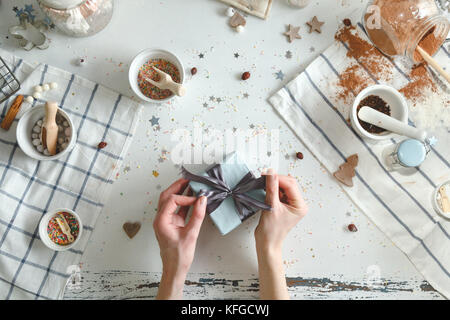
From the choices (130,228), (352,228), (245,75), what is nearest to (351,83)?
(245,75)

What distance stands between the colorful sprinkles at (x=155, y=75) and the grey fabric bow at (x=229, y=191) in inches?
10.2

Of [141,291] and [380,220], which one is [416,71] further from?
[141,291]

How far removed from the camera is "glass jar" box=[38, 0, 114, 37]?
3.33ft

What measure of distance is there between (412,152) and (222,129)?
1.78ft

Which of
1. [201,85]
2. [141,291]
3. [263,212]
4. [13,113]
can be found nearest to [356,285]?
[263,212]

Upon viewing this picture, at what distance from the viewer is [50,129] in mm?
1062

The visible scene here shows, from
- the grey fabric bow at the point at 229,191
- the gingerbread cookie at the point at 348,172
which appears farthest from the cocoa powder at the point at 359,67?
the grey fabric bow at the point at 229,191

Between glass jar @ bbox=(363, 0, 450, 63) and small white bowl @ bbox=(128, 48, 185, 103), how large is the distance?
56cm

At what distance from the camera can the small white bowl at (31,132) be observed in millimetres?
1093

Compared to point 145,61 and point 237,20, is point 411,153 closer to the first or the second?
point 237,20

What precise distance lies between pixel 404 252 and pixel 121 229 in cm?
85

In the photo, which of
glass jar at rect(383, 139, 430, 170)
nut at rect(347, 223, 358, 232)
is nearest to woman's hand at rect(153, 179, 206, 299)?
nut at rect(347, 223, 358, 232)

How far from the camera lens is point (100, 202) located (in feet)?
3.77

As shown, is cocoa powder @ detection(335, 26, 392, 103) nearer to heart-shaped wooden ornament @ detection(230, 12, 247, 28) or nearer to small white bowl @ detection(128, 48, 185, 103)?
heart-shaped wooden ornament @ detection(230, 12, 247, 28)
